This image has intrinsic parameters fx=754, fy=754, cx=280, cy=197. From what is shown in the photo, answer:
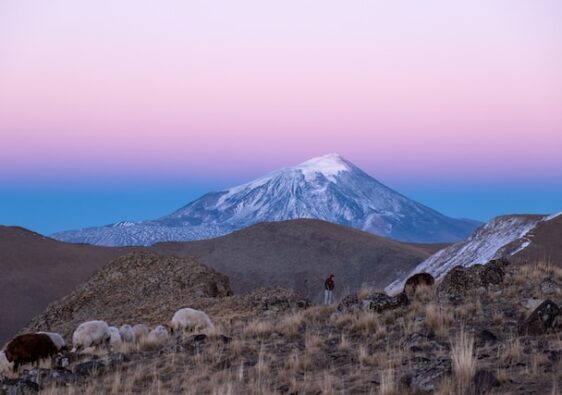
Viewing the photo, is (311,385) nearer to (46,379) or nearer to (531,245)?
(46,379)

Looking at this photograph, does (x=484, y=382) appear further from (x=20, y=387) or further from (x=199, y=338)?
(x=199, y=338)

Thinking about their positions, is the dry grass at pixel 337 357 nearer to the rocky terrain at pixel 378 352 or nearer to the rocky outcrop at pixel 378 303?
the rocky terrain at pixel 378 352

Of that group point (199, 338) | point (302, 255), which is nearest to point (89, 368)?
point (199, 338)

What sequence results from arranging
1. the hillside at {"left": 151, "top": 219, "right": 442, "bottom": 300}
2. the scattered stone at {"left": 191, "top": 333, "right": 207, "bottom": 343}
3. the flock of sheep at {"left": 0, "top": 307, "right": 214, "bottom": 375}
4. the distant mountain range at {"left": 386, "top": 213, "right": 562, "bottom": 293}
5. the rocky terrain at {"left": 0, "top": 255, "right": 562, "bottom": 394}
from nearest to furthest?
the rocky terrain at {"left": 0, "top": 255, "right": 562, "bottom": 394} < the scattered stone at {"left": 191, "top": 333, "right": 207, "bottom": 343} < the flock of sheep at {"left": 0, "top": 307, "right": 214, "bottom": 375} < the distant mountain range at {"left": 386, "top": 213, "right": 562, "bottom": 293} < the hillside at {"left": 151, "top": 219, "right": 442, "bottom": 300}

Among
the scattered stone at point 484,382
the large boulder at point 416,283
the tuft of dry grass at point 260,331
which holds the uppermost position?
the large boulder at point 416,283

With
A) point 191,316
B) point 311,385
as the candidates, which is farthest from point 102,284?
point 311,385

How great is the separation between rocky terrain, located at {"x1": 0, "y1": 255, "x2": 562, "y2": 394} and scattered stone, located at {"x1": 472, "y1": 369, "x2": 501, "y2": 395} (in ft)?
0.04

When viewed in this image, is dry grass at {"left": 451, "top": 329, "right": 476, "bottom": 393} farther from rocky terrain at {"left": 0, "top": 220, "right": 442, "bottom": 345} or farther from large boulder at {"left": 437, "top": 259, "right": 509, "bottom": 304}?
rocky terrain at {"left": 0, "top": 220, "right": 442, "bottom": 345}

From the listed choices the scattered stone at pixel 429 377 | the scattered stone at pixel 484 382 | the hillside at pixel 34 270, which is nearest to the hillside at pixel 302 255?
the hillside at pixel 34 270

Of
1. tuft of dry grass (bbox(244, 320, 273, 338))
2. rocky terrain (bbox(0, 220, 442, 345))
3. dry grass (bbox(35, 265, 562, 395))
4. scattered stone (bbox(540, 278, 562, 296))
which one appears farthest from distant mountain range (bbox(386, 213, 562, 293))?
dry grass (bbox(35, 265, 562, 395))

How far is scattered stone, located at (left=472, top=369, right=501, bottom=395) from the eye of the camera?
723 centimetres

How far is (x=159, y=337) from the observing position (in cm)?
1511

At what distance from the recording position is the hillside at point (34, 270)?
53.9 meters

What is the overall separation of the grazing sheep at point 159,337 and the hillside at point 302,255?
4573cm
